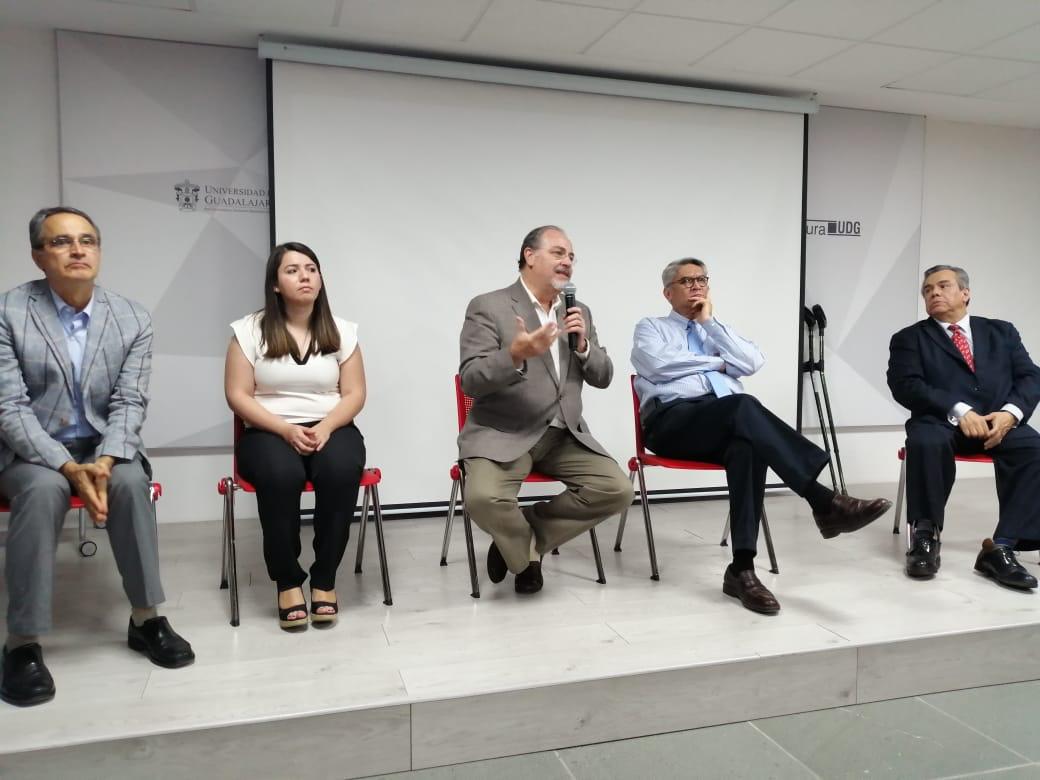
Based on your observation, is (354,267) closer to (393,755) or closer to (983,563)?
(393,755)

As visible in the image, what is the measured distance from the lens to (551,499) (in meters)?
2.83

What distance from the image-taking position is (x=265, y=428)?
2.57 meters

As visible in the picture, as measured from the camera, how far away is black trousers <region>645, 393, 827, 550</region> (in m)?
2.66

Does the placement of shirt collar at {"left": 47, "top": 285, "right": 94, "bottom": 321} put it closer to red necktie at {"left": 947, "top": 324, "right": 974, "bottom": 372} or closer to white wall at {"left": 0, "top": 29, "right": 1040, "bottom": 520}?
red necktie at {"left": 947, "top": 324, "right": 974, "bottom": 372}

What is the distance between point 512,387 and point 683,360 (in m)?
0.72

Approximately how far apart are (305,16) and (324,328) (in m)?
1.63

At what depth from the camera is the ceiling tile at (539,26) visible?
3420mm

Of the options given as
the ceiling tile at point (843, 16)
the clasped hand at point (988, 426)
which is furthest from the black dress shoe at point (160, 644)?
the ceiling tile at point (843, 16)

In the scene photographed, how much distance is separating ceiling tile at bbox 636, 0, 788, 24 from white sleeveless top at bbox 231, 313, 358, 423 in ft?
6.86

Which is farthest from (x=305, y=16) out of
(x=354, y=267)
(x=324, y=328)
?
(x=324, y=328)

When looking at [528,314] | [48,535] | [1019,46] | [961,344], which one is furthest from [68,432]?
[1019,46]

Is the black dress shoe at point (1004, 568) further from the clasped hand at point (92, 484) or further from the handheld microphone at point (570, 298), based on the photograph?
the clasped hand at point (92, 484)

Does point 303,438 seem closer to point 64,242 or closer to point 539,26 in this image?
point 64,242

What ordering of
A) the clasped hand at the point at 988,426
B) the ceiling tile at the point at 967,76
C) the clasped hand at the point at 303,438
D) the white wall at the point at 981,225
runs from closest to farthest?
the clasped hand at the point at 303,438, the clasped hand at the point at 988,426, the ceiling tile at the point at 967,76, the white wall at the point at 981,225
